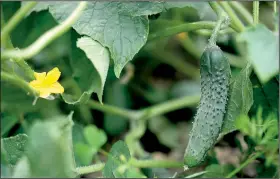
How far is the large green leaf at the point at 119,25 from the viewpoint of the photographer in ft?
4.06

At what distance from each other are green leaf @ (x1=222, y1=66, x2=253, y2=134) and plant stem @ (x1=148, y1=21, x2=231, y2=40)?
13 centimetres

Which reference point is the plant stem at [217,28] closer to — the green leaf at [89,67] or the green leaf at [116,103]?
the green leaf at [89,67]

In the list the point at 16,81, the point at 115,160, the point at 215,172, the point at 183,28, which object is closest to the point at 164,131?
the point at 215,172

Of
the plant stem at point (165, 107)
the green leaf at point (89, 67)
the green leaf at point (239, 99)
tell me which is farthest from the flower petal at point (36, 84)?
the plant stem at point (165, 107)

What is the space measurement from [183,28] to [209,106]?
216mm

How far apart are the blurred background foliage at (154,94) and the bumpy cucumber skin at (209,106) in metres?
0.21

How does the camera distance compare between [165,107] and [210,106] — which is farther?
[165,107]

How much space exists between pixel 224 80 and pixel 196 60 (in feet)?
3.30

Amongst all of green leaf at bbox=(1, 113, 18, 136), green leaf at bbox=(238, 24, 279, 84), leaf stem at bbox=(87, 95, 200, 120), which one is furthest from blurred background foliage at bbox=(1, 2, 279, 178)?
green leaf at bbox=(238, 24, 279, 84)

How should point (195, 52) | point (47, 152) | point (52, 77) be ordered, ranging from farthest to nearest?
point (195, 52), point (52, 77), point (47, 152)

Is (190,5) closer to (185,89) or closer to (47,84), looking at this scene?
(47,84)

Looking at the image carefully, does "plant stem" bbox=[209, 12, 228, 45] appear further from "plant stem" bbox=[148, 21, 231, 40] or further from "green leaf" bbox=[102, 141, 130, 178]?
"green leaf" bbox=[102, 141, 130, 178]

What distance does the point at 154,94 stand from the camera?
2010 mm

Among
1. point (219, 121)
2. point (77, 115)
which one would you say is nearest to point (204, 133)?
point (219, 121)
